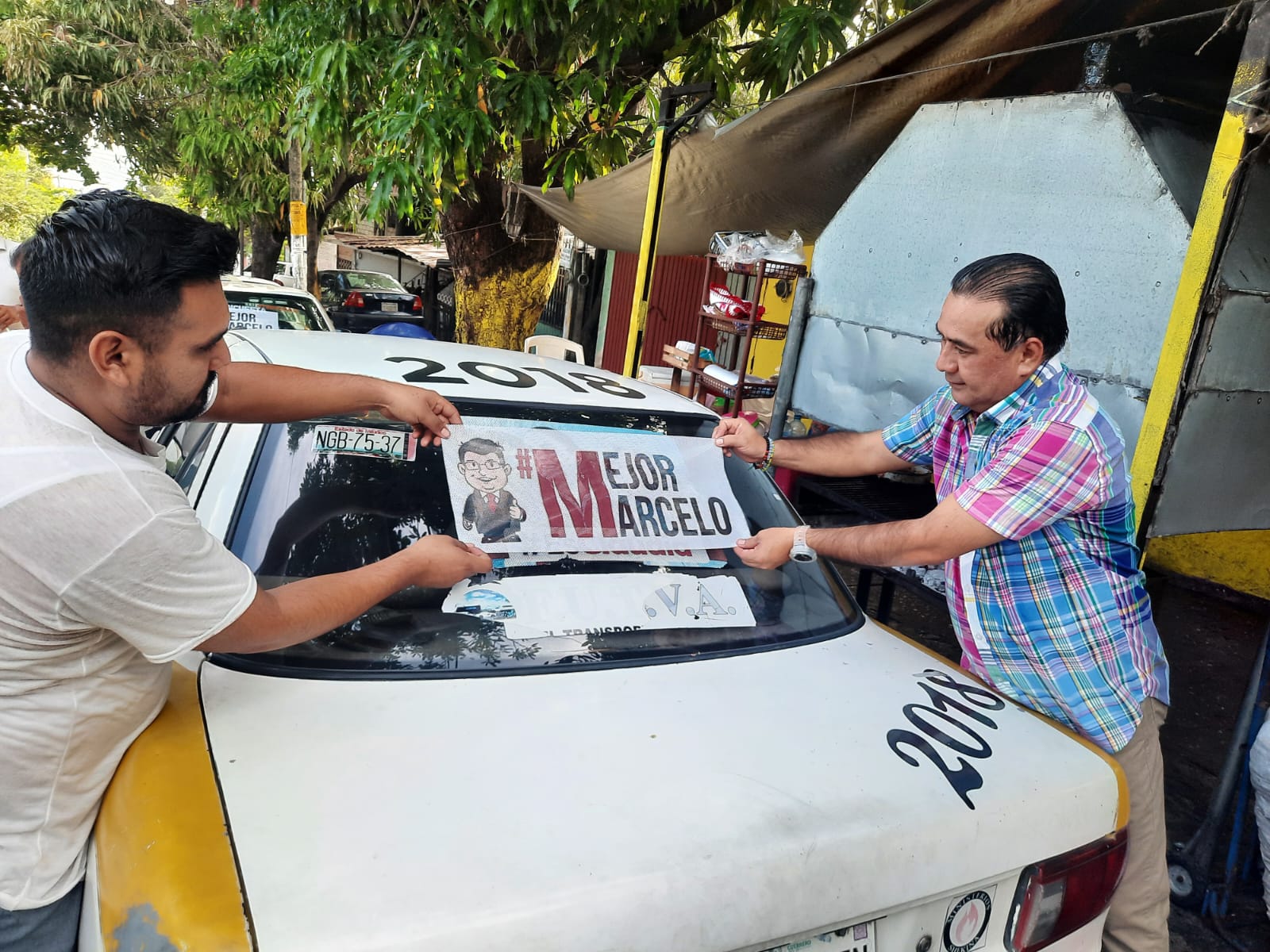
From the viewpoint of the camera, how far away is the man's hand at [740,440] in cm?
228

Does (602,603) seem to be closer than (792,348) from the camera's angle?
Yes

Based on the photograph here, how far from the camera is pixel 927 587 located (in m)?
3.24

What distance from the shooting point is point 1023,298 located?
183 cm

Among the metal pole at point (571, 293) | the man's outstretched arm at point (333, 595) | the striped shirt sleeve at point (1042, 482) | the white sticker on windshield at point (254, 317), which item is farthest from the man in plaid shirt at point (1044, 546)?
the metal pole at point (571, 293)

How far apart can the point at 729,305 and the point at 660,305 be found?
6513 mm

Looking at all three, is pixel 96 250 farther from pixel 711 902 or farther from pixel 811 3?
pixel 811 3

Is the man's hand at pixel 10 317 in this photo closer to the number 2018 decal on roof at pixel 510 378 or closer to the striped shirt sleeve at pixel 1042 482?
the number 2018 decal on roof at pixel 510 378

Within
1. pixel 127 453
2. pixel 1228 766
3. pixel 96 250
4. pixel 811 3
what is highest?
pixel 811 3

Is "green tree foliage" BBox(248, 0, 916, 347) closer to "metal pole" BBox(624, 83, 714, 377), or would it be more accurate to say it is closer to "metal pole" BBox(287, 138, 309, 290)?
"metal pole" BBox(624, 83, 714, 377)

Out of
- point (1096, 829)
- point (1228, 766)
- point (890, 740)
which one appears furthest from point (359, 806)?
point (1228, 766)

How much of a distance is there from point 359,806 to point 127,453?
614mm

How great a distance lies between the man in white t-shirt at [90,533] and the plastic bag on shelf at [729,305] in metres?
3.79

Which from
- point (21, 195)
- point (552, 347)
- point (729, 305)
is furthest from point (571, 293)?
point (21, 195)

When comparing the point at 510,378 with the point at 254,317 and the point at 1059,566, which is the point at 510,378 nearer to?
the point at 1059,566
